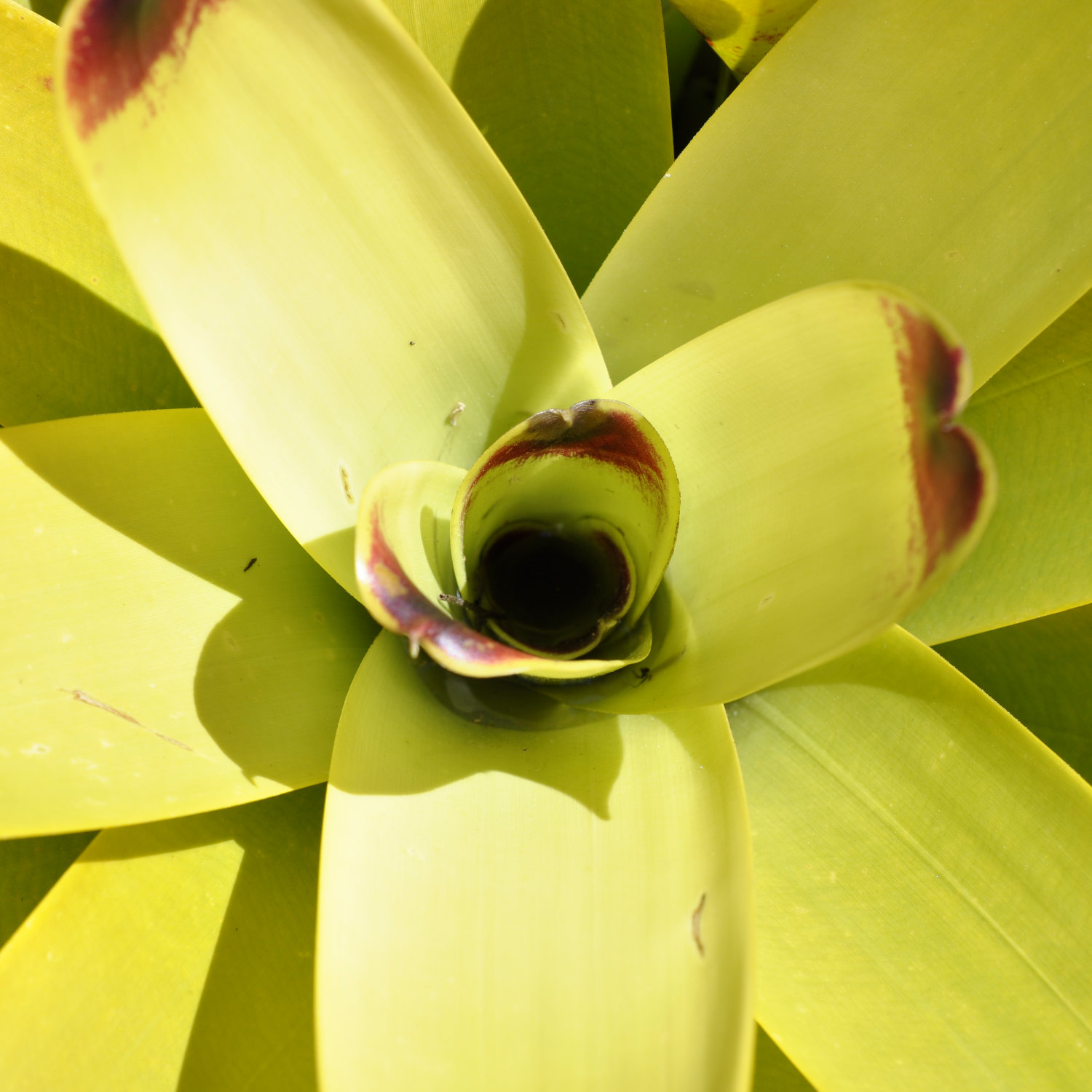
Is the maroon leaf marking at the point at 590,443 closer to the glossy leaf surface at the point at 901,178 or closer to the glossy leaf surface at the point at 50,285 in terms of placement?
the glossy leaf surface at the point at 901,178

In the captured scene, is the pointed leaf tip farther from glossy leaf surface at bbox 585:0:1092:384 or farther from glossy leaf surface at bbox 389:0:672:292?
glossy leaf surface at bbox 389:0:672:292

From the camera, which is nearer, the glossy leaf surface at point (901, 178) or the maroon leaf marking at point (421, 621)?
the maroon leaf marking at point (421, 621)

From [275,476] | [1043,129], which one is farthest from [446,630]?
[1043,129]

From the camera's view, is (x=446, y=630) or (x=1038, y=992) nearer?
(x=446, y=630)

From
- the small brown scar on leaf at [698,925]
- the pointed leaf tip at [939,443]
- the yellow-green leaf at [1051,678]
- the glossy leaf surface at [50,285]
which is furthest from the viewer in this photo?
the yellow-green leaf at [1051,678]

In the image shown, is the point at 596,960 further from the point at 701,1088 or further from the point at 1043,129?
the point at 1043,129

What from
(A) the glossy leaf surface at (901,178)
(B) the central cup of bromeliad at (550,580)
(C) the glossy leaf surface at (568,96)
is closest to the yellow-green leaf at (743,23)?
(C) the glossy leaf surface at (568,96)

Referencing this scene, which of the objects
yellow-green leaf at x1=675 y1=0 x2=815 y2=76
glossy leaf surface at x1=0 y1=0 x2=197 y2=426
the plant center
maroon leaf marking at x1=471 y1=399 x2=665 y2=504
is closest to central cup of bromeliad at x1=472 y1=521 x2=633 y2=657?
the plant center

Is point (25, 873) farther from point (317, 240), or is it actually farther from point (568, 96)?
point (568, 96)
